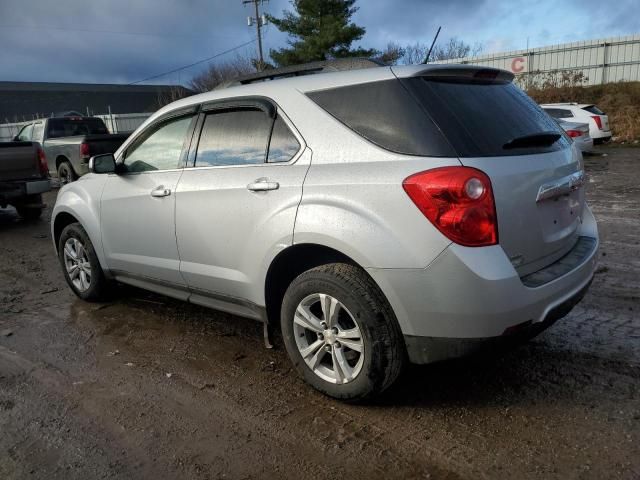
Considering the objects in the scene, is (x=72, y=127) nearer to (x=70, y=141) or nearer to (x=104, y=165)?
(x=70, y=141)

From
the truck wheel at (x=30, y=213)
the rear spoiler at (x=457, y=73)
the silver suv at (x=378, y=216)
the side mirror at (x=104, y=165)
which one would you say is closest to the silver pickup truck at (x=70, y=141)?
the truck wheel at (x=30, y=213)

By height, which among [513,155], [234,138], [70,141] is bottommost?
[70,141]

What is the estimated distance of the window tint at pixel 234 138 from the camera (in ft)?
11.0

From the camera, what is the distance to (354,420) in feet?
9.38

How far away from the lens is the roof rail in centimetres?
325

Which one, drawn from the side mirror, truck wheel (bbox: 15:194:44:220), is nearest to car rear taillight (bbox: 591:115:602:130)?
truck wheel (bbox: 15:194:44:220)

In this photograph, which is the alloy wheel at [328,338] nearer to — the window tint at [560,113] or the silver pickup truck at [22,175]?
the silver pickup truck at [22,175]

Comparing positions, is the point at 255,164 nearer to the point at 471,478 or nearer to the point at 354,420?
the point at 354,420

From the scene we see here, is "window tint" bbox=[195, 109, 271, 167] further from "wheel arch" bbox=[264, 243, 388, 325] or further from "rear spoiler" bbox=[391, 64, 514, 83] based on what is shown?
"rear spoiler" bbox=[391, 64, 514, 83]

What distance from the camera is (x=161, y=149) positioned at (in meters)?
4.09

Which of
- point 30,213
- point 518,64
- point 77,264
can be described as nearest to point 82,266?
point 77,264

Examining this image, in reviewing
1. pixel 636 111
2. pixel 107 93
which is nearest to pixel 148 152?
pixel 636 111

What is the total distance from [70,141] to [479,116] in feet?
40.9

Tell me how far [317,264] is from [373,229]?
1.91ft
